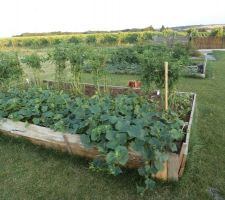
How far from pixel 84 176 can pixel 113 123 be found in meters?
0.67

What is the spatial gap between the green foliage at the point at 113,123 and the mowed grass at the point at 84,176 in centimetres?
20

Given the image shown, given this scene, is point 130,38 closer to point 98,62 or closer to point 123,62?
point 123,62

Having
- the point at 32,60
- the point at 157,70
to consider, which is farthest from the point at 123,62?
the point at 157,70

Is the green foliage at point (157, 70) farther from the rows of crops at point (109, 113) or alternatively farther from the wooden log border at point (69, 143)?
the wooden log border at point (69, 143)

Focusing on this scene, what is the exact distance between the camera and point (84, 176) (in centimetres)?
260

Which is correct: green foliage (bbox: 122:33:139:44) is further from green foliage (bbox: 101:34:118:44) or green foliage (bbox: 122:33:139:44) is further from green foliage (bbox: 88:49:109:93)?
green foliage (bbox: 88:49:109:93)

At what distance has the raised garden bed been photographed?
232cm

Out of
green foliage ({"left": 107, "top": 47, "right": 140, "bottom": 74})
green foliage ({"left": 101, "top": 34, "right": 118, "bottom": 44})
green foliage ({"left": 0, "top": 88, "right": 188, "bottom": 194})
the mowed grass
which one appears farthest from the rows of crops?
green foliage ({"left": 101, "top": 34, "right": 118, "bottom": 44})

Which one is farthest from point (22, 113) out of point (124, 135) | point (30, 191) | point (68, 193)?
point (124, 135)

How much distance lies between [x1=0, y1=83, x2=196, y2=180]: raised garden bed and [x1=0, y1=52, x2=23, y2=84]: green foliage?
4.29 ft

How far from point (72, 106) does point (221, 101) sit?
3.06m

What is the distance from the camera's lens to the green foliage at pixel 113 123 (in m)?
2.18

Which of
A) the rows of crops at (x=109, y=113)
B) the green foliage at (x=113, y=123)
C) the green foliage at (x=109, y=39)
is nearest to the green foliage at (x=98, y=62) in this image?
the rows of crops at (x=109, y=113)

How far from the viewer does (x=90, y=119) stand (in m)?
2.55
